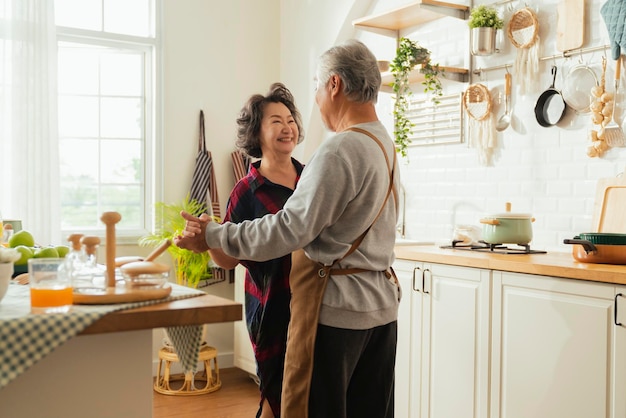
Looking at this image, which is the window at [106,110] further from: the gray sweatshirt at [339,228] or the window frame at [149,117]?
the gray sweatshirt at [339,228]

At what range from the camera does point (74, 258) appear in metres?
1.73

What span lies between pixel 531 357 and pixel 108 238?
195 cm

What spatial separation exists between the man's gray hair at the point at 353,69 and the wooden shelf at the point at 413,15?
195 centimetres

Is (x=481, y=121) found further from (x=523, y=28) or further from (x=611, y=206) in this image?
(x=611, y=206)

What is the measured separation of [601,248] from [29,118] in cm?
353

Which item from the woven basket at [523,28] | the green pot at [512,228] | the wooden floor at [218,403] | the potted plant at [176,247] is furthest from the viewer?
the potted plant at [176,247]

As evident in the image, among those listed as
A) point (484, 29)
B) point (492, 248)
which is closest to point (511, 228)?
point (492, 248)

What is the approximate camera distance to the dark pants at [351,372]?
6.97 feet

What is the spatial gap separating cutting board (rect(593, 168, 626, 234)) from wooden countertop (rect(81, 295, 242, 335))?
218 cm

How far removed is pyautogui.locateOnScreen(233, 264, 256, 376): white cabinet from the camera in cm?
502

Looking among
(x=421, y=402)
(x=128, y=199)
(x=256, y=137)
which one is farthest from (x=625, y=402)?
(x=128, y=199)

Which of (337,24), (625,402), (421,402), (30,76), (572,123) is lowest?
(421,402)

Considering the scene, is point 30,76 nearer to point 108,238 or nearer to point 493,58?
point 493,58

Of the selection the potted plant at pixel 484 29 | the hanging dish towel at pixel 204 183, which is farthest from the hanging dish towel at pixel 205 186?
the potted plant at pixel 484 29
